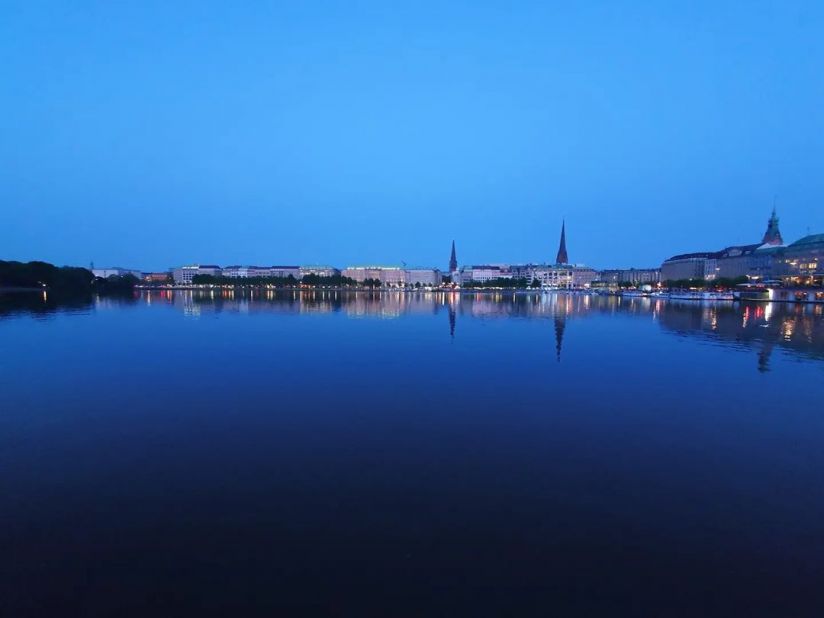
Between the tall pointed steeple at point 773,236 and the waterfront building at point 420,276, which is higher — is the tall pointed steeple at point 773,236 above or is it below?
above

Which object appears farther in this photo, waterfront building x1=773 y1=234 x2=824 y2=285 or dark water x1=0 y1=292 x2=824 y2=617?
waterfront building x1=773 y1=234 x2=824 y2=285

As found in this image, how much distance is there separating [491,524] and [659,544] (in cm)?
153

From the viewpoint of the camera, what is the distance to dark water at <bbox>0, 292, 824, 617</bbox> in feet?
13.0

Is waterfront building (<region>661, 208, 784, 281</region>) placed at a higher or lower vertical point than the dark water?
higher

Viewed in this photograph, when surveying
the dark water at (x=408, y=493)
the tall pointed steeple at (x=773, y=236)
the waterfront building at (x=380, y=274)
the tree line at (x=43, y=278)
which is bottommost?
the dark water at (x=408, y=493)

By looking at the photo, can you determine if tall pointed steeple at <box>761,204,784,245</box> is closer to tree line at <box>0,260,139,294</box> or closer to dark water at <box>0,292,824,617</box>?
dark water at <box>0,292,824,617</box>

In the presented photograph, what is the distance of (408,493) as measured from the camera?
5.60 meters

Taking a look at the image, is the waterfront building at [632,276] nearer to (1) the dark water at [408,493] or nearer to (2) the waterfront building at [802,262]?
(2) the waterfront building at [802,262]

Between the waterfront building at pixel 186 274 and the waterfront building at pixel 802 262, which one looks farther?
the waterfront building at pixel 186 274

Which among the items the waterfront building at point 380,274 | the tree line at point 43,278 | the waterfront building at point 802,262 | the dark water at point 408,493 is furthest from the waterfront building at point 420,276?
the dark water at point 408,493

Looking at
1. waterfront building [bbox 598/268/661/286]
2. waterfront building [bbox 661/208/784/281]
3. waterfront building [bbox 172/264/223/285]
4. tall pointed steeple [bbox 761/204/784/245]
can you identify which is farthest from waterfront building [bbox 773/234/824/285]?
waterfront building [bbox 172/264/223/285]

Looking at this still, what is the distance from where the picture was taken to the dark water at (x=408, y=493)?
397 centimetres

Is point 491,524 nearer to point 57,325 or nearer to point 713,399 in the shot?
point 713,399

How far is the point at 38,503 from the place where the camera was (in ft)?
17.4
